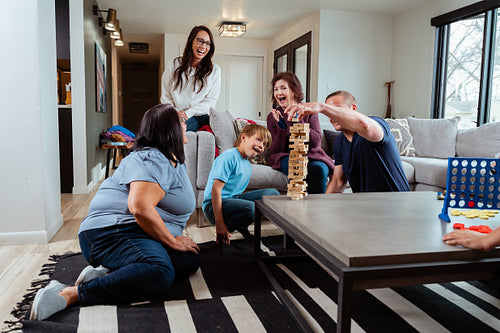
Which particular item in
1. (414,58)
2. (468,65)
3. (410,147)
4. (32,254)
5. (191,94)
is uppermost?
(414,58)

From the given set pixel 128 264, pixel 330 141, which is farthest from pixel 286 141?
pixel 128 264

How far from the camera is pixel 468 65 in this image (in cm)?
466

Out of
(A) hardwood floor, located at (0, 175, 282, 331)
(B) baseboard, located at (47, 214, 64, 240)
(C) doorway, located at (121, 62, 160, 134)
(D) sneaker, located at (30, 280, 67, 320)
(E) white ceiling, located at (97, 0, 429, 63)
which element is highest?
(E) white ceiling, located at (97, 0, 429, 63)

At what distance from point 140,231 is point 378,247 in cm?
102

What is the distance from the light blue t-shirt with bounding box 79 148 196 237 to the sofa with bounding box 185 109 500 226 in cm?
102

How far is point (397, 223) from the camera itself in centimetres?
120

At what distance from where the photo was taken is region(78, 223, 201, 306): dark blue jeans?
1.43 m

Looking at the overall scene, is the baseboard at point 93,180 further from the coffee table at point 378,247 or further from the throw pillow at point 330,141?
the coffee table at point 378,247

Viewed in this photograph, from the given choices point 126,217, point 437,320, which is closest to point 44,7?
point 126,217

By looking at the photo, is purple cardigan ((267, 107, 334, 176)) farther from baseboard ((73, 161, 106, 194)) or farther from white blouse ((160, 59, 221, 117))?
baseboard ((73, 161, 106, 194))

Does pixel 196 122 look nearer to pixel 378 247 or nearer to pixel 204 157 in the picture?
pixel 204 157

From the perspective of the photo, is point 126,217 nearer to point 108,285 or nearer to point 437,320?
point 108,285

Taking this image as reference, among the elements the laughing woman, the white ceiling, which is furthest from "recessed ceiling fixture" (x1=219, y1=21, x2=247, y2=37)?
the laughing woman

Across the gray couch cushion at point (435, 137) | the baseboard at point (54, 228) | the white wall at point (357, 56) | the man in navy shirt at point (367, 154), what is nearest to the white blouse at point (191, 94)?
the baseboard at point (54, 228)
